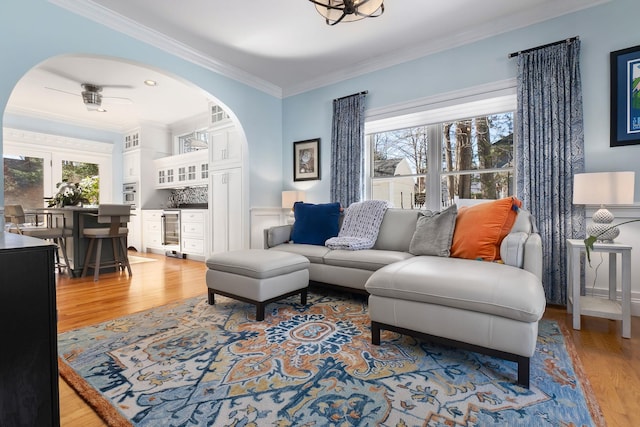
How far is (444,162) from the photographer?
3523 mm

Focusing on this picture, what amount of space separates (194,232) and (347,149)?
120 inches

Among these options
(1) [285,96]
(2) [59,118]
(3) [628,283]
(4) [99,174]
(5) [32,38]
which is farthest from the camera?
(4) [99,174]

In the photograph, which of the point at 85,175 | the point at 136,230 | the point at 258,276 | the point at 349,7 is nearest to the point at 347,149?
the point at 349,7

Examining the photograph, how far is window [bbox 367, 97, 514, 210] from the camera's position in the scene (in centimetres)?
321

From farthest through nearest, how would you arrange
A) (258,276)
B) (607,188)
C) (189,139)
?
(189,139) < (258,276) < (607,188)

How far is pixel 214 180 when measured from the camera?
475cm

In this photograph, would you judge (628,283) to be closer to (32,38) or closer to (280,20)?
(280,20)

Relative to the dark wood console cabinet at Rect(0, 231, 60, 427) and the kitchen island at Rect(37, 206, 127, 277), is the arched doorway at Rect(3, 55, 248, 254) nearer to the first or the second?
the kitchen island at Rect(37, 206, 127, 277)

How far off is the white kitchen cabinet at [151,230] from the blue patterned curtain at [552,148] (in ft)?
19.3

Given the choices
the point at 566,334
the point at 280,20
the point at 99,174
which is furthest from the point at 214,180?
the point at 566,334

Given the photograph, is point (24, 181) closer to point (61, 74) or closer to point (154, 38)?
point (61, 74)

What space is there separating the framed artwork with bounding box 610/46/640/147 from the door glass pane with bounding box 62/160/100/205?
7523 millimetres

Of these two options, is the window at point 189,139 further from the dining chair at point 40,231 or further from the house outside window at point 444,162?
the house outside window at point 444,162

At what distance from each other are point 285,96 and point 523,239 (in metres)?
3.72
